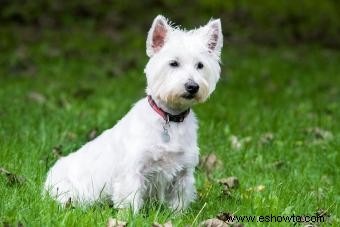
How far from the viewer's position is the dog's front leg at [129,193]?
487 cm

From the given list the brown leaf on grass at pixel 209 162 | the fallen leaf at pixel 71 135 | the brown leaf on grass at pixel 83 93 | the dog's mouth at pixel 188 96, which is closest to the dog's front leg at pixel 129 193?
the dog's mouth at pixel 188 96

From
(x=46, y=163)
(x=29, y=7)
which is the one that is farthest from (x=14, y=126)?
(x=29, y=7)

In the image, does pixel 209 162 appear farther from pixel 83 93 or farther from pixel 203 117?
pixel 83 93

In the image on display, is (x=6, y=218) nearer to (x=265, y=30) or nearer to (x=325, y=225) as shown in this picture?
(x=325, y=225)

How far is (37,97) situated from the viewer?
9453 mm

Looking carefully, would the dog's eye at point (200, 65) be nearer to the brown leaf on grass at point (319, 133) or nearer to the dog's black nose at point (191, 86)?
the dog's black nose at point (191, 86)

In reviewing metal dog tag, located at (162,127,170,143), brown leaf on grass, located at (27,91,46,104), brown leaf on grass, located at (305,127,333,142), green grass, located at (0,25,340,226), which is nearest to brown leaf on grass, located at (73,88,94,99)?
green grass, located at (0,25,340,226)

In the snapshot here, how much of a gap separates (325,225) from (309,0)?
1276 cm

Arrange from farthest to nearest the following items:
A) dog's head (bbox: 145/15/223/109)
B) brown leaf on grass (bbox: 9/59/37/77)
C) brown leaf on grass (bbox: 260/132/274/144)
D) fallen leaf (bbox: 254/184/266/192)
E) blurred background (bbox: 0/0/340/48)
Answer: blurred background (bbox: 0/0/340/48), brown leaf on grass (bbox: 9/59/37/77), brown leaf on grass (bbox: 260/132/274/144), fallen leaf (bbox: 254/184/266/192), dog's head (bbox: 145/15/223/109)

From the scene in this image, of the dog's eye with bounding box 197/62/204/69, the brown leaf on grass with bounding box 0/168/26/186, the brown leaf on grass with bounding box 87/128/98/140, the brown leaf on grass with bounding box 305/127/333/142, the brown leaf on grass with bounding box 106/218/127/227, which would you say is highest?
the dog's eye with bounding box 197/62/204/69

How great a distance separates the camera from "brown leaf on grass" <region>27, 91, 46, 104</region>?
30.3ft

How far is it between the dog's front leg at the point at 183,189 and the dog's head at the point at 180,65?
1.64ft

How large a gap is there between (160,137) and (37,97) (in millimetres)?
4837

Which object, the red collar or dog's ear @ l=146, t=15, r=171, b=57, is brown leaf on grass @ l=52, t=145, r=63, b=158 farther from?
dog's ear @ l=146, t=15, r=171, b=57
